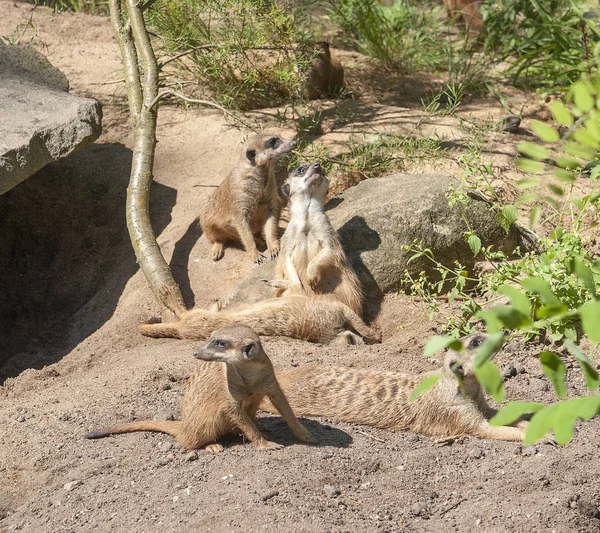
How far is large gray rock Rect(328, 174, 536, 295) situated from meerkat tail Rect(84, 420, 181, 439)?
1792mm

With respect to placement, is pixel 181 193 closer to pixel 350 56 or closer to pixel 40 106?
pixel 40 106

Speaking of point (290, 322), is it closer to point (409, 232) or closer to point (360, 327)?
point (360, 327)

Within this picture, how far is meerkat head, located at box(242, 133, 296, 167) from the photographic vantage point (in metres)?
4.96

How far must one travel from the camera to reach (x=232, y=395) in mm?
2785

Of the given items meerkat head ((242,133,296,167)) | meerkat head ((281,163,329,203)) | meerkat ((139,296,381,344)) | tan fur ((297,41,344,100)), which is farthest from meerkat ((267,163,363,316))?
tan fur ((297,41,344,100))

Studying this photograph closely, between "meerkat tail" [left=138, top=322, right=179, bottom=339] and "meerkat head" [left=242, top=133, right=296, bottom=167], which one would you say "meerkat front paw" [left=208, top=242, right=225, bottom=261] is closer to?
"meerkat head" [left=242, top=133, right=296, bottom=167]

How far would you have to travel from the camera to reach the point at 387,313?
14.3ft

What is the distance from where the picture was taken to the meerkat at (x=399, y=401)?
3018 mm

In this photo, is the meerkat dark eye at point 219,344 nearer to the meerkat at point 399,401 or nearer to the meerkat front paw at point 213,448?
the meerkat front paw at point 213,448

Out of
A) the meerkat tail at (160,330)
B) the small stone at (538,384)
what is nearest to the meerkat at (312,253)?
the meerkat tail at (160,330)

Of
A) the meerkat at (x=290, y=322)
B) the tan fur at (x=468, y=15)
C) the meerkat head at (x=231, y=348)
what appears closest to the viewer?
the meerkat head at (x=231, y=348)

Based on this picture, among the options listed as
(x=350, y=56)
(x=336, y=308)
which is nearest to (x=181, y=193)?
(x=336, y=308)

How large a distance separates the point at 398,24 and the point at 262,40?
200 cm

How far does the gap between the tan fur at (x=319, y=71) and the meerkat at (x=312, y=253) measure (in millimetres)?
1602
